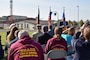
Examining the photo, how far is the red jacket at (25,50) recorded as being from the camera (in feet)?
20.1

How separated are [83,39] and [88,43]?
0.33 metres

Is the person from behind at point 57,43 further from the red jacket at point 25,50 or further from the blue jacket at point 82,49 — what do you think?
the red jacket at point 25,50

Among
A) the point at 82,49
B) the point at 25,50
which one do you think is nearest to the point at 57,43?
the point at 82,49

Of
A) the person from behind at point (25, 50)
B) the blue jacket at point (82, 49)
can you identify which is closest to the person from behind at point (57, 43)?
the blue jacket at point (82, 49)

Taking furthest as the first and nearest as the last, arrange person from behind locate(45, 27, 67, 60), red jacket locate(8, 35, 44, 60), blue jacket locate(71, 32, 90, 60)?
1. person from behind locate(45, 27, 67, 60)
2. blue jacket locate(71, 32, 90, 60)
3. red jacket locate(8, 35, 44, 60)

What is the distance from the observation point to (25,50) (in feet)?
20.0

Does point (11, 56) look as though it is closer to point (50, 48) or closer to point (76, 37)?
point (76, 37)

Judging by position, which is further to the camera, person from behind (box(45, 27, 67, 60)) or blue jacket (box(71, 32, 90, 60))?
person from behind (box(45, 27, 67, 60))

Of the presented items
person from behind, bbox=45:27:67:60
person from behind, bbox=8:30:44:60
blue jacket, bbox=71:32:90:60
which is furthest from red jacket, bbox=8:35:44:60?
person from behind, bbox=45:27:67:60

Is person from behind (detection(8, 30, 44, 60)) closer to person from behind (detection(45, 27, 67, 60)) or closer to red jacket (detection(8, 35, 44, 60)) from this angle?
red jacket (detection(8, 35, 44, 60))

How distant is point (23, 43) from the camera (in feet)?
20.4

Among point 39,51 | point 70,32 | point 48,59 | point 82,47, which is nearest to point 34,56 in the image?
point 39,51

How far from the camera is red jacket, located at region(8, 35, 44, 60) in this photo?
613cm

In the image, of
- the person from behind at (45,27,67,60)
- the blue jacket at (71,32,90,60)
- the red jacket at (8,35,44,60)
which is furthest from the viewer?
the person from behind at (45,27,67,60)
